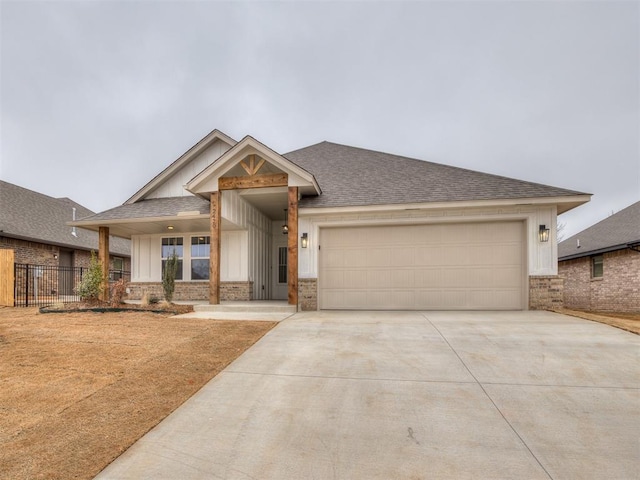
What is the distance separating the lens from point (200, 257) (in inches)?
480

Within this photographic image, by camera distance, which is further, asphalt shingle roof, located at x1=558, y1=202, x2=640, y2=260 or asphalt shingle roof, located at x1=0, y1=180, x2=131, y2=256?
asphalt shingle roof, located at x1=0, y1=180, x2=131, y2=256

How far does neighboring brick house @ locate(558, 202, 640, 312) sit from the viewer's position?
1246 cm

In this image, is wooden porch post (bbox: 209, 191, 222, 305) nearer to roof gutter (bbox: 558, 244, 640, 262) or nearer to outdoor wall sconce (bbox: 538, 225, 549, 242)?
outdoor wall sconce (bbox: 538, 225, 549, 242)

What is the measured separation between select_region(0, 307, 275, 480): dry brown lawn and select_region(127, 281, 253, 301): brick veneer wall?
11.8ft

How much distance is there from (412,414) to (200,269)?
10398mm

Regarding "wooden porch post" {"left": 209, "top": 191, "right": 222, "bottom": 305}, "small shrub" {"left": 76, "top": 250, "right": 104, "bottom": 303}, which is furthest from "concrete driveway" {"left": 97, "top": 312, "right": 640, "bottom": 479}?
"small shrub" {"left": 76, "top": 250, "right": 104, "bottom": 303}

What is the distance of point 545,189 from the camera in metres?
9.09

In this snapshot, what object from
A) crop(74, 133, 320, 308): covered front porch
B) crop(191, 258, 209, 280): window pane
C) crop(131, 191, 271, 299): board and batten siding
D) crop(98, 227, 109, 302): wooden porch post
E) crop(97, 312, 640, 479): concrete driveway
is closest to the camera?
crop(97, 312, 640, 479): concrete driveway

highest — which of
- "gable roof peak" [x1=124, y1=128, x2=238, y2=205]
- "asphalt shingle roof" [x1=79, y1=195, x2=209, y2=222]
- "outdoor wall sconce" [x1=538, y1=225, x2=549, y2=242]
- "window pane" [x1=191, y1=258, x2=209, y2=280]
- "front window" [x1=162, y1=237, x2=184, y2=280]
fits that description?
"gable roof peak" [x1=124, y1=128, x2=238, y2=205]

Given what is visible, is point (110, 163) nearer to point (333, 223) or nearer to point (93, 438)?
point (333, 223)

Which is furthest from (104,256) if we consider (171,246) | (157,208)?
(157,208)

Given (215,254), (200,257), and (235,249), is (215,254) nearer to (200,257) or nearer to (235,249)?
(235,249)

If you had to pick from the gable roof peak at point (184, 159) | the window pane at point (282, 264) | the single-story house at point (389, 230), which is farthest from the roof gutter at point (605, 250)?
the gable roof peak at point (184, 159)

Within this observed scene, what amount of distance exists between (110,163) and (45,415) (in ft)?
142
